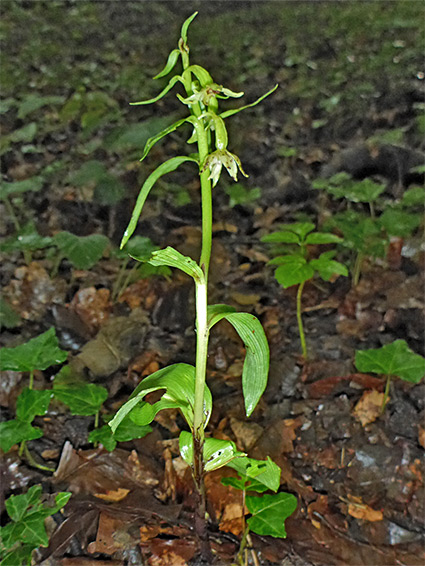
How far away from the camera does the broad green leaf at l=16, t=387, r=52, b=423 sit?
146cm

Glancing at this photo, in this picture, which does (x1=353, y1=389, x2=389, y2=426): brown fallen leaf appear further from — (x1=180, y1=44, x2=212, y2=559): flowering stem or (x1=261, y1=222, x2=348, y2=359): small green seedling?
(x1=180, y1=44, x2=212, y2=559): flowering stem

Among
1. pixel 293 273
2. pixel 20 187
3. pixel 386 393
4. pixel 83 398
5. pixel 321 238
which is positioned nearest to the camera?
pixel 83 398

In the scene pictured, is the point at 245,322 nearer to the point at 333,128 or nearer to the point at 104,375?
the point at 104,375

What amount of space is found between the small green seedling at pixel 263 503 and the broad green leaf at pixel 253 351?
157 mm

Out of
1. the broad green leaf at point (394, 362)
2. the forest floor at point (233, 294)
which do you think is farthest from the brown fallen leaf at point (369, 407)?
the broad green leaf at point (394, 362)

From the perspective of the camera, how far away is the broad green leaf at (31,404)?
1461 mm

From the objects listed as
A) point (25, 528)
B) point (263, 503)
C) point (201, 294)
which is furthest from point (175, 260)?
point (25, 528)

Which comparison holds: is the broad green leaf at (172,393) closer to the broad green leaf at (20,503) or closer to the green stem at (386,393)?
the broad green leaf at (20,503)

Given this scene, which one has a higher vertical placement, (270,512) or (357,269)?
(270,512)

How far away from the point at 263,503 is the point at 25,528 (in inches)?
24.1

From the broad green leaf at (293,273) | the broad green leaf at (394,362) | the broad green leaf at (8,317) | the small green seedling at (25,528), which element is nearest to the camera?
the small green seedling at (25,528)

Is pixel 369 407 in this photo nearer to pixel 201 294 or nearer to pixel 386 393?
pixel 386 393

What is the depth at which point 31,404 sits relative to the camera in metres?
1.48

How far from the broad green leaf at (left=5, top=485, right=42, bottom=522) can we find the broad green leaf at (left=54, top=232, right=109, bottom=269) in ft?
3.30
